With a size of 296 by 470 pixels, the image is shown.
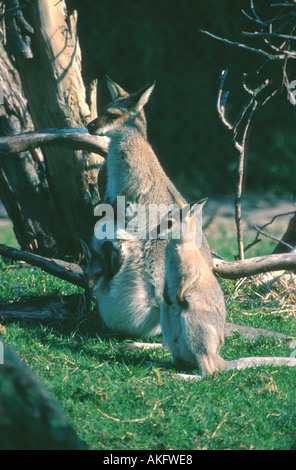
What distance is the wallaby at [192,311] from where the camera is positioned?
375cm

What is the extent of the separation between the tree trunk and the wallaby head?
0.45 metres

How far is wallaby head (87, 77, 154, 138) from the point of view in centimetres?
489

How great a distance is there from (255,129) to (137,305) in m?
7.50

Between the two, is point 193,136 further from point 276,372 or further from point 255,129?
point 276,372

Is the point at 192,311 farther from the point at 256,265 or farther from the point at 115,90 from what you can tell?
the point at 115,90

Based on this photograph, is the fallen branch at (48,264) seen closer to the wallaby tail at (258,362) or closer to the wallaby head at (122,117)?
the wallaby head at (122,117)

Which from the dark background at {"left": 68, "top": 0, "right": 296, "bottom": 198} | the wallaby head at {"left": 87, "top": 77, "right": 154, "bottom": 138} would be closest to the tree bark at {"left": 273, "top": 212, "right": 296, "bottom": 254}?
the wallaby head at {"left": 87, "top": 77, "right": 154, "bottom": 138}

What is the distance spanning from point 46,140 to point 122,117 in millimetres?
888

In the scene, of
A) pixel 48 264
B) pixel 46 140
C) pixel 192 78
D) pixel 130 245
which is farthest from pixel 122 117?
pixel 192 78

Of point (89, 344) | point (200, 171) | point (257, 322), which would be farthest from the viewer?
point (200, 171)

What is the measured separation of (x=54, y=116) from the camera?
208 inches

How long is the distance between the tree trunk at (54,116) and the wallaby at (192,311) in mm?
1644

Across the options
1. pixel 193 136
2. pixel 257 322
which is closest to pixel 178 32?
pixel 193 136

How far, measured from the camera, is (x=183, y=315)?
3.84 m
